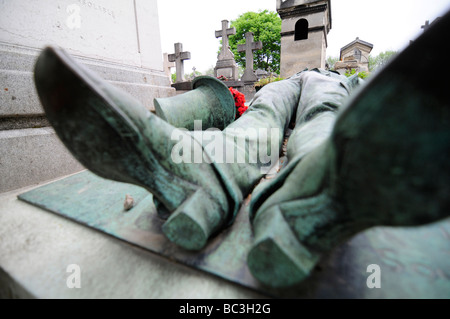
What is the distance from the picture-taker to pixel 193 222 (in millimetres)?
624

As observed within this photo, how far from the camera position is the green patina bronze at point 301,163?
0.33 meters

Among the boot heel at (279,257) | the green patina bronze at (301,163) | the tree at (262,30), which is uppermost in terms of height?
the tree at (262,30)

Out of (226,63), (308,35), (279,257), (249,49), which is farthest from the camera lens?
(226,63)

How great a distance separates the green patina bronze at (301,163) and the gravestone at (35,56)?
1181mm

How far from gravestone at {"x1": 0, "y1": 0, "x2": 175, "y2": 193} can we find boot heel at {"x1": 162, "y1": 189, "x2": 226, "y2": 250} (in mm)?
1319

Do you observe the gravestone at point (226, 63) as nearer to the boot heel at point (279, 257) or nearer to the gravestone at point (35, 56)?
the gravestone at point (35, 56)

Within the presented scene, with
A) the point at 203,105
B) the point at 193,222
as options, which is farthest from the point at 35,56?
the point at 193,222

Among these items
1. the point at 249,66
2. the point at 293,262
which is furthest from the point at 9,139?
the point at 249,66

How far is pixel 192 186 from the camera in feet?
2.28

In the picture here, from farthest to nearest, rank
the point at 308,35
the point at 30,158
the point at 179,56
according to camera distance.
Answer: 1. the point at 179,56
2. the point at 308,35
3. the point at 30,158

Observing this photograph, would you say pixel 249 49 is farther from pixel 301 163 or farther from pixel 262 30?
pixel 262 30

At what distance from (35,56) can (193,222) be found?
175 cm

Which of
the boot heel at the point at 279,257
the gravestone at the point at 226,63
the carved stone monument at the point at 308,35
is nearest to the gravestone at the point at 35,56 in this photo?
the boot heel at the point at 279,257

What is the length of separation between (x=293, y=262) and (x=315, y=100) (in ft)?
2.92
